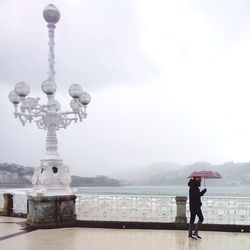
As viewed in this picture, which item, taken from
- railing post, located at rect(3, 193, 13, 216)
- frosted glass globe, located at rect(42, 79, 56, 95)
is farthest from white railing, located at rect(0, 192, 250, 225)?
frosted glass globe, located at rect(42, 79, 56, 95)

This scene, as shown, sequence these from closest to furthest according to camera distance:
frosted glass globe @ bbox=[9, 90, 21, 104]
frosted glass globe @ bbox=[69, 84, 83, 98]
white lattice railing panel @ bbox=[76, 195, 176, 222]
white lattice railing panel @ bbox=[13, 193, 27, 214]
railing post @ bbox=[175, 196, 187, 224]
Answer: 1. railing post @ bbox=[175, 196, 187, 224]
2. frosted glass globe @ bbox=[69, 84, 83, 98]
3. frosted glass globe @ bbox=[9, 90, 21, 104]
4. white lattice railing panel @ bbox=[76, 195, 176, 222]
5. white lattice railing panel @ bbox=[13, 193, 27, 214]

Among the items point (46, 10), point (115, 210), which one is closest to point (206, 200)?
point (115, 210)

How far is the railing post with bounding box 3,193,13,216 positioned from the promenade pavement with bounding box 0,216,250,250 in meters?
4.29

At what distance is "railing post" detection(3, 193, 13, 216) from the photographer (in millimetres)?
18125

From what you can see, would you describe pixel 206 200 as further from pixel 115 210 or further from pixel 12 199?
pixel 12 199

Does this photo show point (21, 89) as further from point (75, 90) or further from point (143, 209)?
point (143, 209)

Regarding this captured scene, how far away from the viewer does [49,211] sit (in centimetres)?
1396

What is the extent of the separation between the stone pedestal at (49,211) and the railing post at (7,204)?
426cm

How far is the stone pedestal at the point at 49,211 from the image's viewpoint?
1391cm

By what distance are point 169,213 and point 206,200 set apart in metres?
1.54

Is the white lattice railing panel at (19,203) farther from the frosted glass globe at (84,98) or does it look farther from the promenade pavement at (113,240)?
the frosted glass globe at (84,98)

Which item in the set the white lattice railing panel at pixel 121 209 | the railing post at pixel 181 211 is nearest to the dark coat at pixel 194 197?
the railing post at pixel 181 211

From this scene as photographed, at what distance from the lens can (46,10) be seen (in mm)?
15133

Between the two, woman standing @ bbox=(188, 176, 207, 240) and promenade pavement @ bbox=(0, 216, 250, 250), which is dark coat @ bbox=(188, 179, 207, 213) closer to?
woman standing @ bbox=(188, 176, 207, 240)
